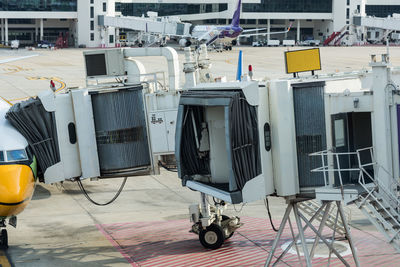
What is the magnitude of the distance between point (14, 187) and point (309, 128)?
392 inches

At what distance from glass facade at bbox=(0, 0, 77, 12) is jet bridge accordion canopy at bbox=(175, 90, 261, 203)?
480 ft

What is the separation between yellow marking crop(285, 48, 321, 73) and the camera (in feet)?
88.7

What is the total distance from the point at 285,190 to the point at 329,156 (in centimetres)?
172

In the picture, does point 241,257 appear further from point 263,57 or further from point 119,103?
point 263,57

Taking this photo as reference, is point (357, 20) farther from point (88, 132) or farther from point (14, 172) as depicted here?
point (14, 172)

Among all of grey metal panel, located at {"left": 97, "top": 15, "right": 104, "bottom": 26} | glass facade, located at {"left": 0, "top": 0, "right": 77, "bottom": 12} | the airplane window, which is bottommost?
the airplane window

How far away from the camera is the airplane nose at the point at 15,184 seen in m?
24.1

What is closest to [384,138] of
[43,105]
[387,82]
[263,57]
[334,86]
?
[387,82]

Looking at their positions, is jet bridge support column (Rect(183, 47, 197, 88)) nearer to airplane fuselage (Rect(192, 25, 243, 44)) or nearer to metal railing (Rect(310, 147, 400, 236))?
metal railing (Rect(310, 147, 400, 236))

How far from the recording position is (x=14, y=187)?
24312 millimetres

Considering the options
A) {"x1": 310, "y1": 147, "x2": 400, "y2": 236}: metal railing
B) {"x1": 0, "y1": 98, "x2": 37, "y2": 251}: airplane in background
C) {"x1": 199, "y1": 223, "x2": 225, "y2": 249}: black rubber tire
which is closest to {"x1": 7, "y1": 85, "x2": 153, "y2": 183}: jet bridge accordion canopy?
{"x1": 0, "y1": 98, "x2": 37, "y2": 251}: airplane in background

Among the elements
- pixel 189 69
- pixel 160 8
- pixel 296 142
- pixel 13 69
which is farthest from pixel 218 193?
pixel 160 8

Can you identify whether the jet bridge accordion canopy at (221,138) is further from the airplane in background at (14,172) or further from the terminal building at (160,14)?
the terminal building at (160,14)

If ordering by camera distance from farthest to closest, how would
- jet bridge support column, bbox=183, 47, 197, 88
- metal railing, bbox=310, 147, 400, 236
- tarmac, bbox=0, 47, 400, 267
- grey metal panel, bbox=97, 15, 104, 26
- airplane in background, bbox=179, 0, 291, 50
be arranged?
grey metal panel, bbox=97, 15, 104, 26 → airplane in background, bbox=179, 0, 291, 50 → jet bridge support column, bbox=183, 47, 197, 88 → tarmac, bbox=0, 47, 400, 267 → metal railing, bbox=310, 147, 400, 236
